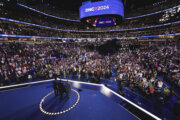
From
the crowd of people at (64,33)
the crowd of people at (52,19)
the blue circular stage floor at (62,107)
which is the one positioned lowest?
the blue circular stage floor at (62,107)

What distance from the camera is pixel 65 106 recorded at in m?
4.52

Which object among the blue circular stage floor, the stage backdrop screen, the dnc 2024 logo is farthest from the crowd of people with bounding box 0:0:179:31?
the blue circular stage floor

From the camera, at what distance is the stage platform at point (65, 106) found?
3.85 m

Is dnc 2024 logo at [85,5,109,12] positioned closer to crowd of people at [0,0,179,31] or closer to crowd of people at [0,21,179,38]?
crowd of people at [0,0,179,31]

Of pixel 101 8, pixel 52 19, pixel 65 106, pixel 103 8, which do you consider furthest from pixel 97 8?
pixel 52 19

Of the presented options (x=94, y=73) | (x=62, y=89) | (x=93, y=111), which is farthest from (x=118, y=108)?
(x=94, y=73)

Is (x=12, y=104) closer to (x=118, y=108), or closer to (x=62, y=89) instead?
(x=62, y=89)

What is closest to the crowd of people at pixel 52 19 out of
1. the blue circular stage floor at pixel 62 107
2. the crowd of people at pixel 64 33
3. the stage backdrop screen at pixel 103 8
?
the crowd of people at pixel 64 33

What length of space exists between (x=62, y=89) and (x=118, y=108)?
3299 mm

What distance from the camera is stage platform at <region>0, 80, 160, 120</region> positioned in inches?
151

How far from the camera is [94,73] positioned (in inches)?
325

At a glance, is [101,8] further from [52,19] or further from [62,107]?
[52,19]

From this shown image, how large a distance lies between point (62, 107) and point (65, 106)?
153mm

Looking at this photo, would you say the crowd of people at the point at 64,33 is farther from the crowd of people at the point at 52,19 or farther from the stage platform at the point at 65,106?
the stage platform at the point at 65,106
